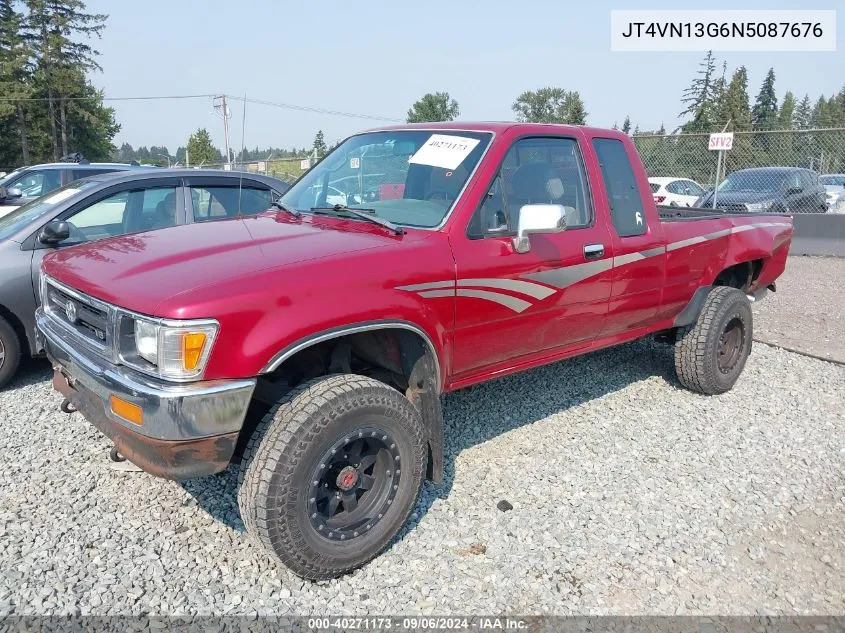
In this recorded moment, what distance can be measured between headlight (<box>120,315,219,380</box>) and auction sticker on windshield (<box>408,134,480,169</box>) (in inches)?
64.5

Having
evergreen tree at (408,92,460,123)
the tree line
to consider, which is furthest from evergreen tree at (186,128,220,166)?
evergreen tree at (408,92,460,123)

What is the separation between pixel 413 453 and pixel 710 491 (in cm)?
182

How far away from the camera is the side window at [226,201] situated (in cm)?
571

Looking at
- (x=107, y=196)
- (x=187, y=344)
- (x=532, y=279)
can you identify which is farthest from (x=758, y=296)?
(x=107, y=196)

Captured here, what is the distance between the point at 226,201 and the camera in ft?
19.4

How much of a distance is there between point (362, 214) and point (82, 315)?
1.39 m

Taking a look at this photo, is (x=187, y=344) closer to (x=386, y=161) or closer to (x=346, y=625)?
(x=346, y=625)

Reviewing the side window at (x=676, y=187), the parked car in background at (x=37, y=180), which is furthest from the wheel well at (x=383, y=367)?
the side window at (x=676, y=187)

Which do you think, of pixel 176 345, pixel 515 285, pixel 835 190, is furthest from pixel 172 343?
pixel 835 190

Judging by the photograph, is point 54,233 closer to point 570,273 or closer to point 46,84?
point 570,273

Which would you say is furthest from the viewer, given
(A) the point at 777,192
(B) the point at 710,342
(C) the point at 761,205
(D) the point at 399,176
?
(A) the point at 777,192

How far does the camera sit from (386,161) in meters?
3.73

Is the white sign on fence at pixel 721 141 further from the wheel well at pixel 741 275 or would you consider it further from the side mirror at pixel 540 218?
the side mirror at pixel 540 218

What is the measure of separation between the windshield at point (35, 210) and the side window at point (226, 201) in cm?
85
